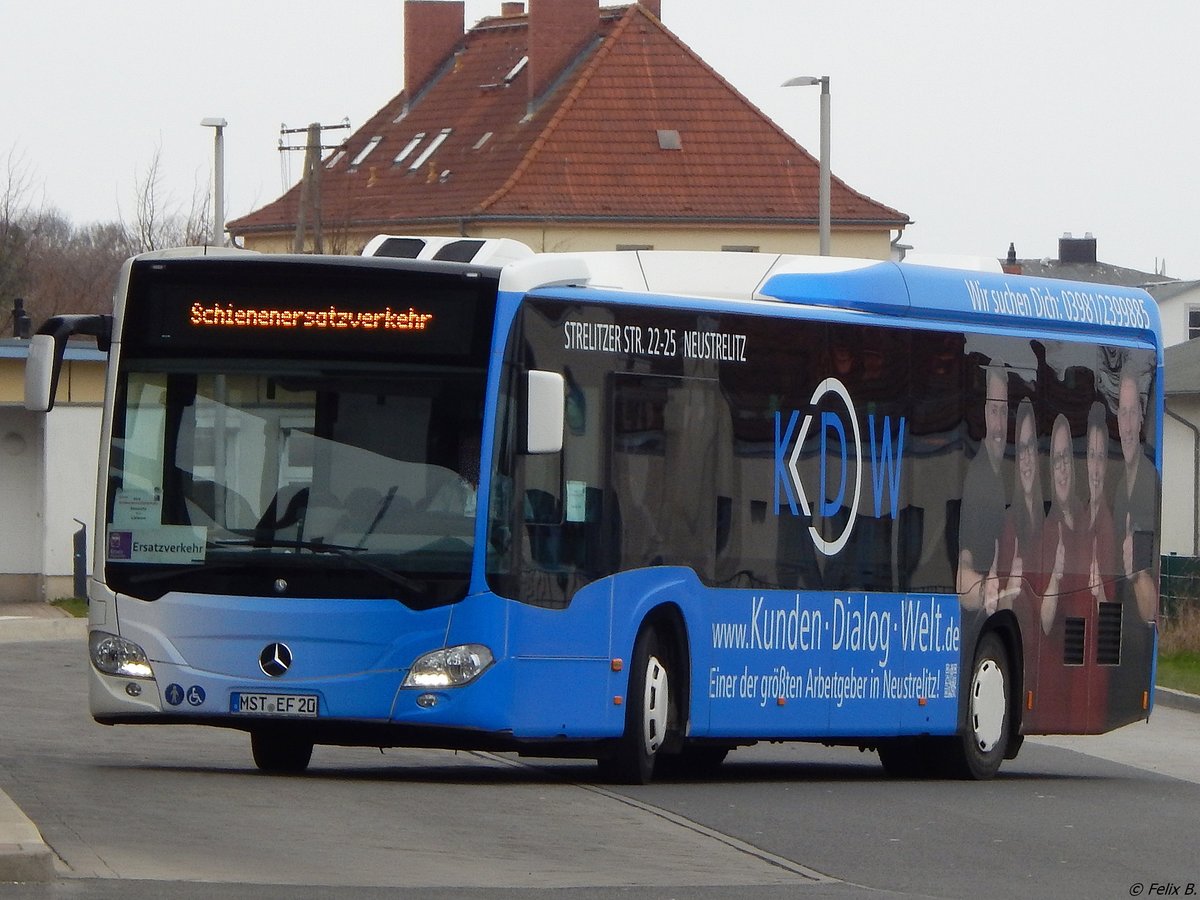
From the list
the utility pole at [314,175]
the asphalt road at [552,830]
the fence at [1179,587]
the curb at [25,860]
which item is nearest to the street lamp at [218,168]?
the utility pole at [314,175]

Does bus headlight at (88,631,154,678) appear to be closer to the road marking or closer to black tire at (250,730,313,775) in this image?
black tire at (250,730,313,775)

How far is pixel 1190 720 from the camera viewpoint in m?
27.3

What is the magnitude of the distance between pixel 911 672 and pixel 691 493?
255 centimetres

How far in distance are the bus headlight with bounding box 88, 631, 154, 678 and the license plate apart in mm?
510

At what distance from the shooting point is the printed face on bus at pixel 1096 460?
18.8 metres

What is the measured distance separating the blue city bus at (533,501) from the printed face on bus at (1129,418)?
1.92 metres

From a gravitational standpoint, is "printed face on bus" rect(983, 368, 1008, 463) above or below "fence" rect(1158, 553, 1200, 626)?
above

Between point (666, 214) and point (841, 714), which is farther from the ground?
point (666, 214)

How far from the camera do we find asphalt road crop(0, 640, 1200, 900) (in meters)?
10.7

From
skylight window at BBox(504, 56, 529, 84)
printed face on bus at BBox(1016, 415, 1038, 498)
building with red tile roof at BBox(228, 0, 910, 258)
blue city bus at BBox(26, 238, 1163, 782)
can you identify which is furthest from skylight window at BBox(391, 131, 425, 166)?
blue city bus at BBox(26, 238, 1163, 782)

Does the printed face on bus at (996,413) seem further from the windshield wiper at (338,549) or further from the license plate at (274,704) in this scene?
the license plate at (274,704)

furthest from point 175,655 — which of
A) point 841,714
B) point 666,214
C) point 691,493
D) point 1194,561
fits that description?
point 666,214

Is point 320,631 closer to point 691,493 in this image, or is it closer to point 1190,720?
point 691,493

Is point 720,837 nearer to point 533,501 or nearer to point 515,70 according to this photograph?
point 533,501
